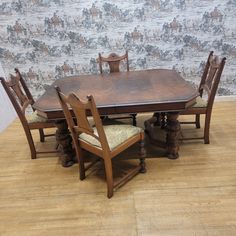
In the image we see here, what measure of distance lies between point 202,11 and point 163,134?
6.04 feet

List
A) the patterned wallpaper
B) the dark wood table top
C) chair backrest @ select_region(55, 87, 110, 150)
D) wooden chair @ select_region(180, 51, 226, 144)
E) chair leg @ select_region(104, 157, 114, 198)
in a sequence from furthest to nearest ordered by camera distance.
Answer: the patterned wallpaper → wooden chair @ select_region(180, 51, 226, 144) → the dark wood table top → chair leg @ select_region(104, 157, 114, 198) → chair backrest @ select_region(55, 87, 110, 150)

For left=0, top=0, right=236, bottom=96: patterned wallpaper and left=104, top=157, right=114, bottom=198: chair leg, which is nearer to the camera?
left=104, top=157, right=114, bottom=198: chair leg

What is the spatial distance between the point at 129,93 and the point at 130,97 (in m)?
0.11

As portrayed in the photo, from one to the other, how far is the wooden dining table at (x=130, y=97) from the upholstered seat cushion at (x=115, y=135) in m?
0.15

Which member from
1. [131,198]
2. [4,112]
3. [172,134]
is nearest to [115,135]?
[131,198]

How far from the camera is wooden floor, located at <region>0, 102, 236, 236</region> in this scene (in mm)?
1655

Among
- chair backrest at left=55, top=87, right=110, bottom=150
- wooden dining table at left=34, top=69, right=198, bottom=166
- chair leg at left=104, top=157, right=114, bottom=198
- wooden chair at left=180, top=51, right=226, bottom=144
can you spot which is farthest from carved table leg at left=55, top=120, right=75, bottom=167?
wooden chair at left=180, top=51, right=226, bottom=144

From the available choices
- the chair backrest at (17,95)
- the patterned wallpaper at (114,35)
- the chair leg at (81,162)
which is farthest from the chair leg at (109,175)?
the patterned wallpaper at (114,35)

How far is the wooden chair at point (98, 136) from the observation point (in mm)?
1673

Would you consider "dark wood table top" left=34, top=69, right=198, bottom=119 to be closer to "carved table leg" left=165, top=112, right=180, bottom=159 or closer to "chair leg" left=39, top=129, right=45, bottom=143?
"carved table leg" left=165, top=112, right=180, bottom=159

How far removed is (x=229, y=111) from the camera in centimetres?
332

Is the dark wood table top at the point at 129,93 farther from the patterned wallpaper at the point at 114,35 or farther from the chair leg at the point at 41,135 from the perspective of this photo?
the patterned wallpaper at the point at 114,35

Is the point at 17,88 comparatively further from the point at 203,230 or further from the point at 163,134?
the point at 203,230

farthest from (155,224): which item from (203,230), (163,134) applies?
(163,134)
